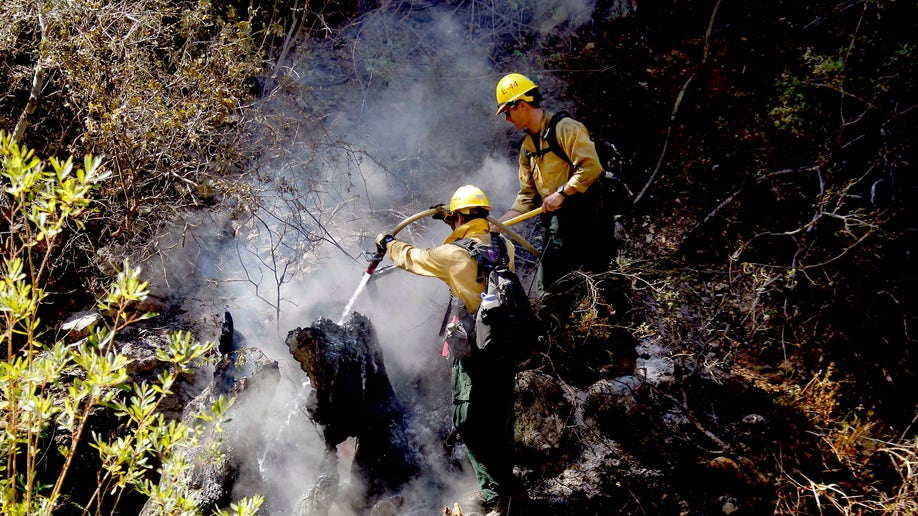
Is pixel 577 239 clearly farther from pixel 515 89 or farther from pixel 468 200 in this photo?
pixel 515 89

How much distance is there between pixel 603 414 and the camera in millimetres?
4672

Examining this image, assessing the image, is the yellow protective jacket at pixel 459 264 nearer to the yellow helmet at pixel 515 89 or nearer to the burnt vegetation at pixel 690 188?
the yellow helmet at pixel 515 89

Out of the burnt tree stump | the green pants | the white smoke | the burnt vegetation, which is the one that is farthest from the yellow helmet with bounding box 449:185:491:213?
the burnt tree stump

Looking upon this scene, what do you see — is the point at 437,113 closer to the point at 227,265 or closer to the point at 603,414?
the point at 227,265

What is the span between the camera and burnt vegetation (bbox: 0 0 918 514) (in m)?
4.45

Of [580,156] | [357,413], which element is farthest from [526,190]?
[357,413]

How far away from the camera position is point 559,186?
14.7 ft

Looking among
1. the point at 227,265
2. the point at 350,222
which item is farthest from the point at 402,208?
the point at 227,265

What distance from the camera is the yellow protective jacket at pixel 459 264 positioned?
3623 mm

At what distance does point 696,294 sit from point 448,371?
289cm

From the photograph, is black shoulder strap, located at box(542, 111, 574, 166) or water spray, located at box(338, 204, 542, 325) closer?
water spray, located at box(338, 204, 542, 325)

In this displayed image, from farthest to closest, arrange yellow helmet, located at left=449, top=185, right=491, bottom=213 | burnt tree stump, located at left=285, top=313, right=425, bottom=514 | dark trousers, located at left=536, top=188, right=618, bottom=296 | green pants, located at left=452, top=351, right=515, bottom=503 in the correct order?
1. burnt tree stump, located at left=285, top=313, right=425, bottom=514
2. dark trousers, located at left=536, top=188, right=618, bottom=296
3. yellow helmet, located at left=449, top=185, right=491, bottom=213
4. green pants, located at left=452, top=351, right=515, bottom=503

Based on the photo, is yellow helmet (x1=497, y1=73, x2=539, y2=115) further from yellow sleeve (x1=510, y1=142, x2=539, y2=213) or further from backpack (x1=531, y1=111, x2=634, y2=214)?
yellow sleeve (x1=510, y1=142, x2=539, y2=213)

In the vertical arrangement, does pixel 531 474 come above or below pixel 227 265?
below
